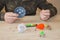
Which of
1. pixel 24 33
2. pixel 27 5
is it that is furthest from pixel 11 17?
pixel 27 5

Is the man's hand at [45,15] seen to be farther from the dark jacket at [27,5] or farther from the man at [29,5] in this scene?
the dark jacket at [27,5]

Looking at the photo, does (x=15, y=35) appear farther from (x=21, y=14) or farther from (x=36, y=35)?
(x=21, y=14)

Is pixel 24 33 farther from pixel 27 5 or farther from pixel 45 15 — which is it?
pixel 27 5

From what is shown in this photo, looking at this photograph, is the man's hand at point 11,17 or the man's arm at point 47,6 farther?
the man's arm at point 47,6

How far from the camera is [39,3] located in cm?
171

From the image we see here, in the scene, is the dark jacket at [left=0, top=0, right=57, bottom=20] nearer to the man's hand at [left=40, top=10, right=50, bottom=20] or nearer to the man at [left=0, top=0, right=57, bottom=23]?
the man at [left=0, top=0, right=57, bottom=23]

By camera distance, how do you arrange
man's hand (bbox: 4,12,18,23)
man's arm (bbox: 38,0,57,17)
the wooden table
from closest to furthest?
the wooden table → man's hand (bbox: 4,12,18,23) → man's arm (bbox: 38,0,57,17)

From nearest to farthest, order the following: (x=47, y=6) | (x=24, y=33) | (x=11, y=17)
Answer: (x=24, y=33) → (x=11, y=17) → (x=47, y=6)

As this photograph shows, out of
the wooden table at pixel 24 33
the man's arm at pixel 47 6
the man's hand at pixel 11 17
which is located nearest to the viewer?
the wooden table at pixel 24 33

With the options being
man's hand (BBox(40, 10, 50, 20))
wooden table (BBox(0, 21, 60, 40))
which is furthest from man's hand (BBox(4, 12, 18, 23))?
man's hand (BBox(40, 10, 50, 20))

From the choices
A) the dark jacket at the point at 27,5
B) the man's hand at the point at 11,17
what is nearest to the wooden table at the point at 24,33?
the man's hand at the point at 11,17

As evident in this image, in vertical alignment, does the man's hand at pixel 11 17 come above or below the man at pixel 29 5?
below

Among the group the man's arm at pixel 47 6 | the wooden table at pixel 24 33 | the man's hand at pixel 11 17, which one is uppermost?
the man's arm at pixel 47 6

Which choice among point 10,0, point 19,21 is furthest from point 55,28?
point 10,0
